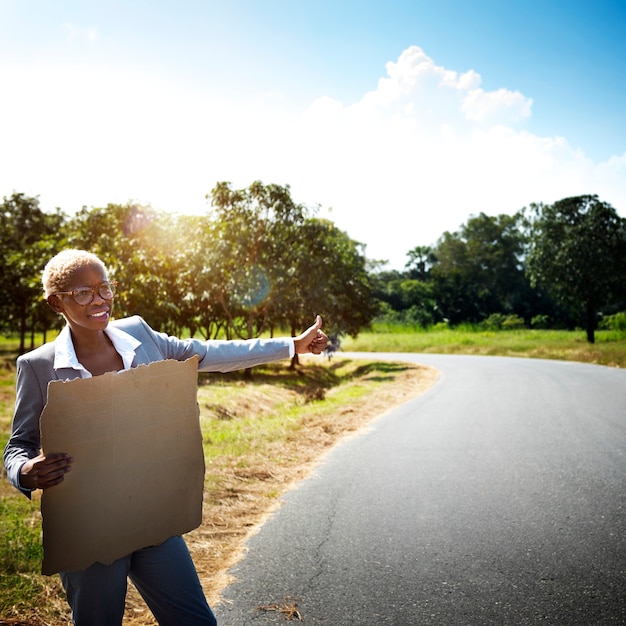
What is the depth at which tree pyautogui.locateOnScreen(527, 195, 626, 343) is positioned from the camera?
33.1 meters

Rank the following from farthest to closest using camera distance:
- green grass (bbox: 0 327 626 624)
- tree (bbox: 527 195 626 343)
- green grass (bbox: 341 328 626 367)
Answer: tree (bbox: 527 195 626 343), green grass (bbox: 341 328 626 367), green grass (bbox: 0 327 626 624)

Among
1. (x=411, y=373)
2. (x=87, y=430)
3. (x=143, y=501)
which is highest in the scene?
(x=87, y=430)

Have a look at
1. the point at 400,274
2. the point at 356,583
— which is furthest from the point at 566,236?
the point at 400,274

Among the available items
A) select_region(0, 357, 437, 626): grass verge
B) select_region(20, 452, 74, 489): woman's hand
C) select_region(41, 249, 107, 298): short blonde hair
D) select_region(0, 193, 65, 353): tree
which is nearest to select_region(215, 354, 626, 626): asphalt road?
select_region(0, 357, 437, 626): grass verge

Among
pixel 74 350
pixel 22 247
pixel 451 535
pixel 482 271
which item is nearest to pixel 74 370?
pixel 74 350

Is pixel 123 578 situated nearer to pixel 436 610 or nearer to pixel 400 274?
pixel 436 610

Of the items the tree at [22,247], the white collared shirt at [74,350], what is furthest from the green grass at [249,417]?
the tree at [22,247]

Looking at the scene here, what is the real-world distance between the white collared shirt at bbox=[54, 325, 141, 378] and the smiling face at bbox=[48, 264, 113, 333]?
0.07m

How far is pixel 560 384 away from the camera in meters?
15.6

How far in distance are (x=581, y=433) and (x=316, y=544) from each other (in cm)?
617

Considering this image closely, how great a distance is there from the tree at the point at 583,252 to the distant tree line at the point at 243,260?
0.06 m

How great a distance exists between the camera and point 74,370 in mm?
2207

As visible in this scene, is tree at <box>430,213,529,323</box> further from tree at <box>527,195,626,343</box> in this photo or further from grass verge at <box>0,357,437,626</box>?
grass verge at <box>0,357,437,626</box>

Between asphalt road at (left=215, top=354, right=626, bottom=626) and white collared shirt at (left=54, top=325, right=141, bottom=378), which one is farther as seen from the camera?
asphalt road at (left=215, top=354, right=626, bottom=626)
